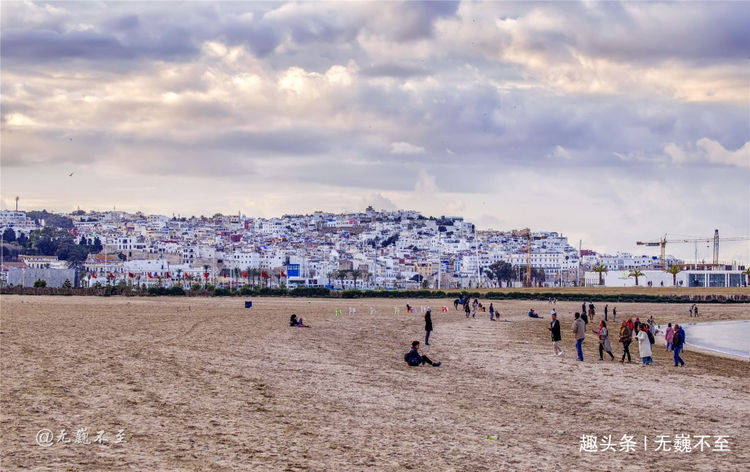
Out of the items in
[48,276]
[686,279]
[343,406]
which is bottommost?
[343,406]

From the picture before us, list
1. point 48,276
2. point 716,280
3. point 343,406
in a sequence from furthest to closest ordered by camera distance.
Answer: point 716,280
point 48,276
point 343,406

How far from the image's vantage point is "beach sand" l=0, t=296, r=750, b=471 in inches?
393

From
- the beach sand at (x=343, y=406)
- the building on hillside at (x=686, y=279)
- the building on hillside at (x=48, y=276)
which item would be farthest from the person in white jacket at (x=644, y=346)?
the building on hillside at (x=686, y=279)

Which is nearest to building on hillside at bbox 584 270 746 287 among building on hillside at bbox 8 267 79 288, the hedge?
the hedge

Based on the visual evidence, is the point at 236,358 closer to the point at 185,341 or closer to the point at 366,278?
the point at 185,341

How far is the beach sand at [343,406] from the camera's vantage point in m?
9.99

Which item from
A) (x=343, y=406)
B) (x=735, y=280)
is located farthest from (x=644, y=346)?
(x=735, y=280)

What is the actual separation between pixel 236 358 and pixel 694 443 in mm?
11078

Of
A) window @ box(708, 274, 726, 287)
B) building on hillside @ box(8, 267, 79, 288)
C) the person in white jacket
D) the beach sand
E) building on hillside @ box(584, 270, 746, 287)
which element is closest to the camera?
the beach sand

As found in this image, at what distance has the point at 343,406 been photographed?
1346 centimetres

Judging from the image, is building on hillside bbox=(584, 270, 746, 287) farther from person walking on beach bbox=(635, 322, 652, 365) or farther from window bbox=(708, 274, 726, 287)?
person walking on beach bbox=(635, 322, 652, 365)

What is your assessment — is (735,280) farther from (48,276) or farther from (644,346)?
(644,346)

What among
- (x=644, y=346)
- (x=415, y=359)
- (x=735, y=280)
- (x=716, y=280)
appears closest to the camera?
(x=415, y=359)

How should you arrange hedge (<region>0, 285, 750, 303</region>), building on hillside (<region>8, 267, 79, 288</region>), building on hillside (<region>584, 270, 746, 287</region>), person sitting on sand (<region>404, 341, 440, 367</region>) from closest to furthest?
1. person sitting on sand (<region>404, 341, 440, 367</region>)
2. hedge (<region>0, 285, 750, 303</region>)
3. building on hillside (<region>8, 267, 79, 288</region>)
4. building on hillside (<region>584, 270, 746, 287</region>)
